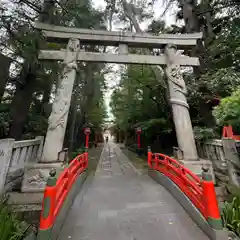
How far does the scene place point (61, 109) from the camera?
16.9 feet

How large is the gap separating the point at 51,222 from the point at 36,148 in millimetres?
3810

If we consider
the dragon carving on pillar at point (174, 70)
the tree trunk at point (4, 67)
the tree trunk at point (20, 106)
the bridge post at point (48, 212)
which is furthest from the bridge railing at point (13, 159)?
the dragon carving on pillar at point (174, 70)

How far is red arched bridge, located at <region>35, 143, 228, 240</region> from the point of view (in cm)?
263

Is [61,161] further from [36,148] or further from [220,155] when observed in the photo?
[220,155]

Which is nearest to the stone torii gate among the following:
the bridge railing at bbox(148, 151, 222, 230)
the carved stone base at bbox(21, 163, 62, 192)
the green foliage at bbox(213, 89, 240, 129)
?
the carved stone base at bbox(21, 163, 62, 192)

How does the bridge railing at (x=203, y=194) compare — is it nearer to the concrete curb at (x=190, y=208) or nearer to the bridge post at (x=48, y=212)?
the concrete curb at (x=190, y=208)

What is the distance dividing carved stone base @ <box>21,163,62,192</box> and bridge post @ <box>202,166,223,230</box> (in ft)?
12.6

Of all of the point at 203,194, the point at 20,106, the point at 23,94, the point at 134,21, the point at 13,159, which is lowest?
the point at 203,194

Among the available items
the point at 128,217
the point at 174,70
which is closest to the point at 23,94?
the point at 128,217

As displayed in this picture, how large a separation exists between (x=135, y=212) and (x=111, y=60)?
5052mm

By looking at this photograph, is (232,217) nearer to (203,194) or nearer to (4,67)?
(203,194)

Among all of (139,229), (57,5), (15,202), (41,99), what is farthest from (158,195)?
(41,99)

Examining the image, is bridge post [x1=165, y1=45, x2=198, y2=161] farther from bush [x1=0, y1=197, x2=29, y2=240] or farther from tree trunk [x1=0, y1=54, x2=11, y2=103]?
tree trunk [x1=0, y1=54, x2=11, y2=103]

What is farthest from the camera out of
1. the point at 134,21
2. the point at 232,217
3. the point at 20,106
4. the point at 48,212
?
the point at 134,21
